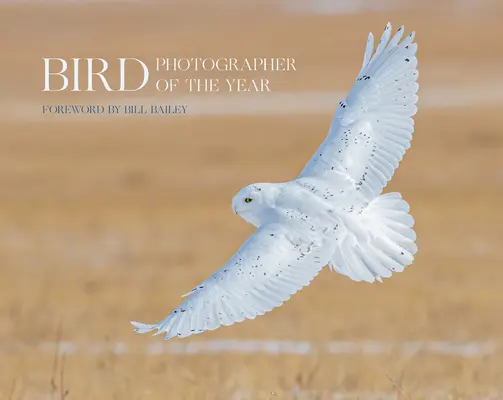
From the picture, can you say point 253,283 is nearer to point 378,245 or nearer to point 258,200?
point 258,200

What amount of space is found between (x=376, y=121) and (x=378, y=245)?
784mm

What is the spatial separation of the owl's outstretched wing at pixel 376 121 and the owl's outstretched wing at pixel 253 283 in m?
0.68

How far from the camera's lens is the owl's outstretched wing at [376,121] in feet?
19.2

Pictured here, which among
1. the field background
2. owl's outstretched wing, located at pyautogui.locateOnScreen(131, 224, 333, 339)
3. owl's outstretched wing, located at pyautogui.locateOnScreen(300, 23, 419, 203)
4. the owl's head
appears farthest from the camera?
the field background

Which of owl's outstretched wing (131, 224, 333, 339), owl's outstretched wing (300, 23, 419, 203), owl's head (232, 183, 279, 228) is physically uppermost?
owl's outstretched wing (300, 23, 419, 203)

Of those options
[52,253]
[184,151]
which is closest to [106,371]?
[52,253]

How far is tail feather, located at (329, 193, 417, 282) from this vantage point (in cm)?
532

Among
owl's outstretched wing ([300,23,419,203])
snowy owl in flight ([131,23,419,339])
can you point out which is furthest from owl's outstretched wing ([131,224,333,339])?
owl's outstretched wing ([300,23,419,203])

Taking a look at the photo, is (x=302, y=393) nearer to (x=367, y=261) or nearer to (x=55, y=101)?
(x=367, y=261)

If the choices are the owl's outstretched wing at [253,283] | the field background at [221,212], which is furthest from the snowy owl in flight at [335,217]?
the field background at [221,212]

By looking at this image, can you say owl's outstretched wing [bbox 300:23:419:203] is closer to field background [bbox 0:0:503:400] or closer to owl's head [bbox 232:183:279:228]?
owl's head [bbox 232:183:279:228]

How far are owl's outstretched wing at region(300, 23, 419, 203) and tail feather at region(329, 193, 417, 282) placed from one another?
5.4 inches

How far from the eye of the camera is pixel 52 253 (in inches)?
504

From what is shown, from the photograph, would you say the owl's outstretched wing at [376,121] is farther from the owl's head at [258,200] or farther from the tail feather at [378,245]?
the owl's head at [258,200]
